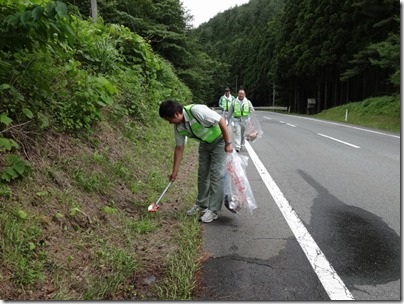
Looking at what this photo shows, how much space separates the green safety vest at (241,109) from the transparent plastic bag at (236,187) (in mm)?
5443

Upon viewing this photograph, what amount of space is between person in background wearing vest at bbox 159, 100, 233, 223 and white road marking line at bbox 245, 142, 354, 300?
37.2 inches

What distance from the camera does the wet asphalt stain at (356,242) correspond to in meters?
3.06

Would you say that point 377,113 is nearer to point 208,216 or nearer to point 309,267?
point 208,216

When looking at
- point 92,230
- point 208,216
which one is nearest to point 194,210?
point 208,216

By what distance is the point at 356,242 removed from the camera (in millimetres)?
3701

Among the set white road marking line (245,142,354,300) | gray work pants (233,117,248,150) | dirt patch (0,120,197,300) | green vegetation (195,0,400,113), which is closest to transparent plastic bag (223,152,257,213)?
white road marking line (245,142,354,300)

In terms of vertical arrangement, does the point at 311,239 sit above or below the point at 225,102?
below

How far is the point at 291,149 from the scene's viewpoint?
32.1 feet

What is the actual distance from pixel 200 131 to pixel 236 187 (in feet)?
2.77

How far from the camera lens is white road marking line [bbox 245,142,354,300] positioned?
2.76m

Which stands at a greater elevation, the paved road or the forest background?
the forest background

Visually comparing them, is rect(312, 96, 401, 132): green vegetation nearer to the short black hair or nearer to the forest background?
the forest background

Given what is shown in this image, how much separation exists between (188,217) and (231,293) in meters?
1.66

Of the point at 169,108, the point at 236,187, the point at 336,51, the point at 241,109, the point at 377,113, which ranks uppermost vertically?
the point at 336,51
